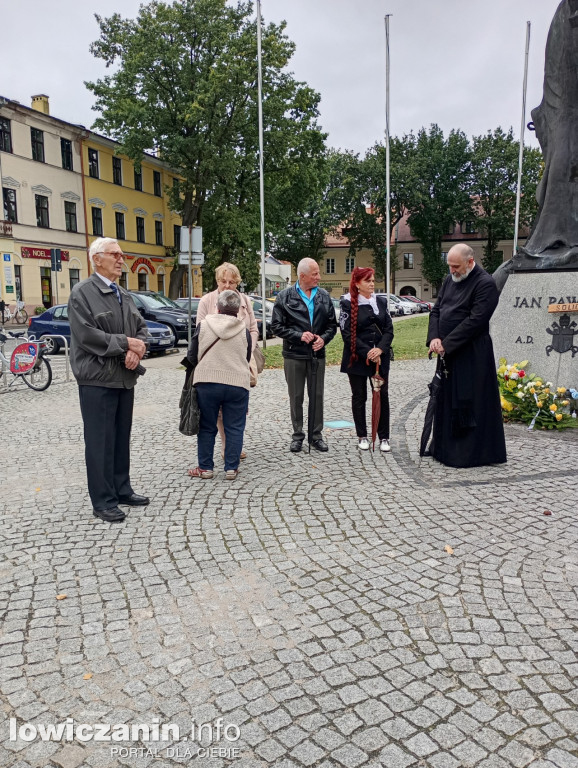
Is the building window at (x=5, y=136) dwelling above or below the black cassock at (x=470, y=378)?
above

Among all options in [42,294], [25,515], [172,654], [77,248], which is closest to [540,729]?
[172,654]

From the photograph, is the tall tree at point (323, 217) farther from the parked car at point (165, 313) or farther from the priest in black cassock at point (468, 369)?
the priest in black cassock at point (468, 369)

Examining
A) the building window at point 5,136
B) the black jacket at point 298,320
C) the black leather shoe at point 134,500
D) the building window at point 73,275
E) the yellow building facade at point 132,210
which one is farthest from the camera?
the yellow building facade at point 132,210

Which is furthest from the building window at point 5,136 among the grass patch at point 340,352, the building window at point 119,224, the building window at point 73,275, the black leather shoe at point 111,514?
the black leather shoe at point 111,514

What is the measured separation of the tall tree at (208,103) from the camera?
30438 millimetres

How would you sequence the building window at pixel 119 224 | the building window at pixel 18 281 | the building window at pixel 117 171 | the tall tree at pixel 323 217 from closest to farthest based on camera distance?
1. the building window at pixel 18 281
2. the building window at pixel 117 171
3. the building window at pixel 119 224
4. the tall tree at pixel 323 217

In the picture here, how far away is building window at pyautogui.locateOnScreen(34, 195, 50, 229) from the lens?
35.7 metres

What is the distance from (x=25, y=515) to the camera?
15.6 ft

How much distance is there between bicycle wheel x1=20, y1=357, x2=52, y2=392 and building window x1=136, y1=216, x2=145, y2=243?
35.0 m

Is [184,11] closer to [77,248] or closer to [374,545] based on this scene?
[77,248]

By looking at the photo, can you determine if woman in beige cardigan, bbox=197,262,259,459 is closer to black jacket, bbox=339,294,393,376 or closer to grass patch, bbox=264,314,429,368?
black jacket, bbox=339,294,393,376

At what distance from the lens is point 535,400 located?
Result: 289 inches

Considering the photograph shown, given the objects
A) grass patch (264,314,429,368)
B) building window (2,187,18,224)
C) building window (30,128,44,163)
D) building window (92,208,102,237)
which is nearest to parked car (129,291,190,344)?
grass patch (264,314,429,368)

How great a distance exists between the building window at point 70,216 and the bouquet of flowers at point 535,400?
1390 inches
